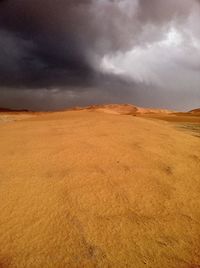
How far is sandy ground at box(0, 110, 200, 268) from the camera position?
3207mm

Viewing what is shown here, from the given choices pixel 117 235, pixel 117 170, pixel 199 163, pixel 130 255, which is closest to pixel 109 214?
pixel 117 235

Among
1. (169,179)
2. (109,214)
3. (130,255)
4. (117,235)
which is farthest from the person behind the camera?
(169,179)

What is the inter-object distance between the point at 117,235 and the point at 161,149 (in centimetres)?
317

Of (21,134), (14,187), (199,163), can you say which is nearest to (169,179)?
(199,163)

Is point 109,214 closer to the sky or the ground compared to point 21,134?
closer to the ground

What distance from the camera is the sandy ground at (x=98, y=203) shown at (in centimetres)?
321

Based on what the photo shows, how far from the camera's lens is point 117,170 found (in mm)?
5113

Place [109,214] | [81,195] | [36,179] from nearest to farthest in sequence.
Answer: [109,214]
[81,195]
[36,179]

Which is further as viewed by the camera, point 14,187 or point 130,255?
point 14,187

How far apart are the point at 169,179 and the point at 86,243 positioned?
85.5 inches

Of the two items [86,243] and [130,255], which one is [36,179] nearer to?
[86,243]

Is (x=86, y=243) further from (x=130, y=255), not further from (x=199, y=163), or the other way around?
(x=199, y=163)

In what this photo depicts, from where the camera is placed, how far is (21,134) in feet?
24.0

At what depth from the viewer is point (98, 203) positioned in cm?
412
